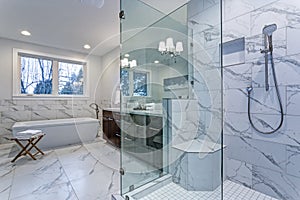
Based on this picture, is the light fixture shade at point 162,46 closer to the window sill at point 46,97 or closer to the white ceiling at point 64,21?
the white ceiling at point 64,21

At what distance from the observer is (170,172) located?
84.3 inches

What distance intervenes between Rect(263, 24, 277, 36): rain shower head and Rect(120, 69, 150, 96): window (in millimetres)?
1904

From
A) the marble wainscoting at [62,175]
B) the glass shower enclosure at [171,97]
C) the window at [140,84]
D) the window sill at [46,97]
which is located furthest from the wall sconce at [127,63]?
the window sill at [46,97]

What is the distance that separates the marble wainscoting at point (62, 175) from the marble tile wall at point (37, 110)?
0.87m

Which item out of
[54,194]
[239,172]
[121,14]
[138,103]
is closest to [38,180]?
[54,194]

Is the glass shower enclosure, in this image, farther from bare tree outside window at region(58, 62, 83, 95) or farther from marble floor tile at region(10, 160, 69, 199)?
bare tree outside window at region(58, 62, 83, 95)

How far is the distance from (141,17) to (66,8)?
1.25m

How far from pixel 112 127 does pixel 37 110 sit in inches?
87.5

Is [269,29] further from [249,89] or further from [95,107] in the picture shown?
[95,107]

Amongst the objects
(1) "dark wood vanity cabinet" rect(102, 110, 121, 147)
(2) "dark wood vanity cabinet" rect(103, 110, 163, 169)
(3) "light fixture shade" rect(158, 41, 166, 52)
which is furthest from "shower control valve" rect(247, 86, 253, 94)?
(1) "dark wood vanity cabinet" rect(102, 110, 121, 147)

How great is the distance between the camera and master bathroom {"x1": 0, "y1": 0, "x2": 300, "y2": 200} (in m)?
1.78

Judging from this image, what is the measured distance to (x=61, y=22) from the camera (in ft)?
10.5

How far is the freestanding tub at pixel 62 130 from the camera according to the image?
349cm

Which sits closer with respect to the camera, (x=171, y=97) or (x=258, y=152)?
(x=258, y=152)
